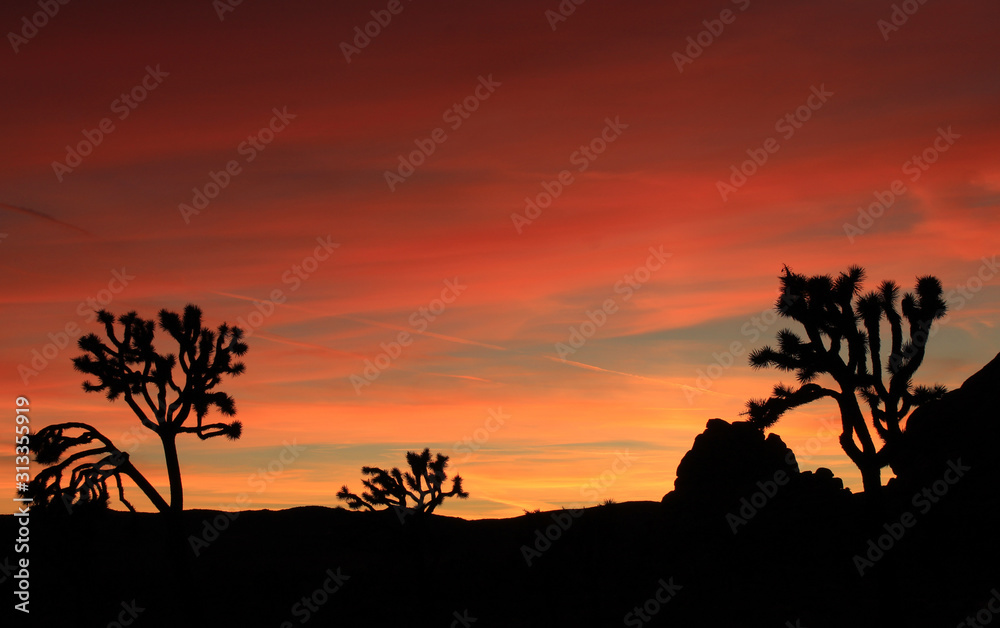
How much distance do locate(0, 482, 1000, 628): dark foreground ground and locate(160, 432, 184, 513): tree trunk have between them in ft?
3.95

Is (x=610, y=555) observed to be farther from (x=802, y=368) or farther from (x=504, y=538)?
(x=802, y=368)

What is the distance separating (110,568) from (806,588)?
2484 centimetres

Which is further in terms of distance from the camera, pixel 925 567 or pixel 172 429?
pixel 925 567

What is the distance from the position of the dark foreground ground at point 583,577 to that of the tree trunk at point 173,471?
121cm

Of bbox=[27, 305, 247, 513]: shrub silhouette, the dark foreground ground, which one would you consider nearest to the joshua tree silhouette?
the dark foreground ground

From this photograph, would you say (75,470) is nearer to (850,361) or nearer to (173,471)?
(173,471)

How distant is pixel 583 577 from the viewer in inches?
907

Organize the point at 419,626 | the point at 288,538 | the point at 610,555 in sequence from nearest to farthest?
the point at 419,626, the point at 610,555, the point at 288,538

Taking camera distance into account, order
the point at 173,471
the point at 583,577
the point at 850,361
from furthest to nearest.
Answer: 1. the point at 583,577
2. the point at 173,471
3. the point at 850,361

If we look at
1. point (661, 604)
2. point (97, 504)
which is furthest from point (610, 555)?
point (97, 504)

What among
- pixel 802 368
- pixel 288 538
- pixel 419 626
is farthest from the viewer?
pixel 288 538

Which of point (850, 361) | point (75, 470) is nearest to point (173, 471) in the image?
point (75, 470)

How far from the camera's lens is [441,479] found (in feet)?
86.2

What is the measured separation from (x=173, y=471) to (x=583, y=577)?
12.6m
